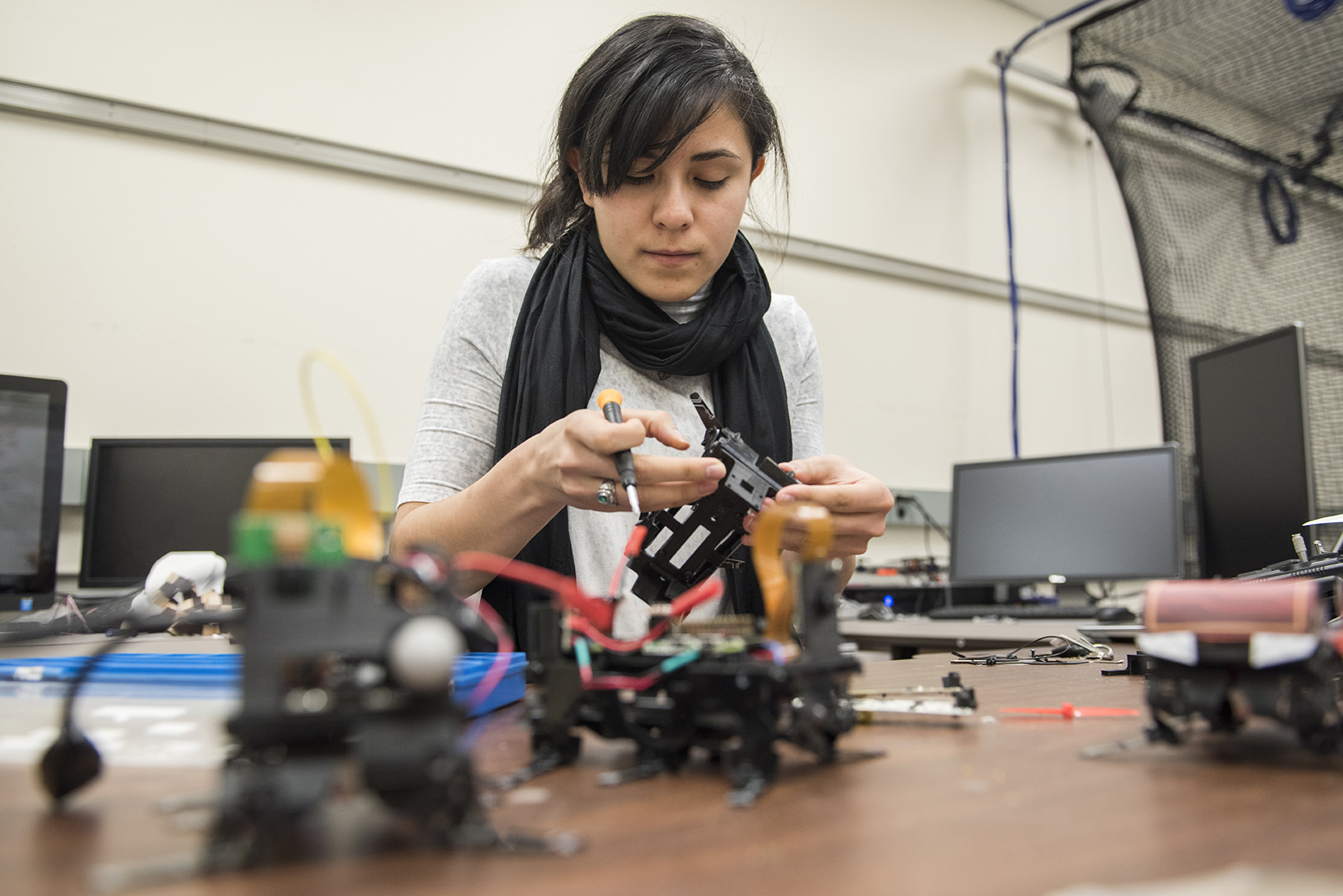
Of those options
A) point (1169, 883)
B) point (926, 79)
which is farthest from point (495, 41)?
point (1169, 883)

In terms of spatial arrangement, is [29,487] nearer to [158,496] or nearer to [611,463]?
[158,496]

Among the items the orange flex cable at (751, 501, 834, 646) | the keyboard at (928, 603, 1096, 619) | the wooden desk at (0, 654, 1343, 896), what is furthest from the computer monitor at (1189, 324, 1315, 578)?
the orange flex cable at (751, 501, 834, 646)

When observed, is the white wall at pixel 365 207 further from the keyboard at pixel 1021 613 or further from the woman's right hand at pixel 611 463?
the woman's right hand at pixel 611 463

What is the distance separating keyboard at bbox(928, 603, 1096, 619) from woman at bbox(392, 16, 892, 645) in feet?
2.93

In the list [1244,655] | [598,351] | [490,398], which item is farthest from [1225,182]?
[1244,655]

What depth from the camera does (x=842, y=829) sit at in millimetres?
344

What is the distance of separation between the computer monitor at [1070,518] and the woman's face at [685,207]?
4.96ft

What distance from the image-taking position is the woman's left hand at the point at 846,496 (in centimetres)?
88

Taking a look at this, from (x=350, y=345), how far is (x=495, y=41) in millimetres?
1020

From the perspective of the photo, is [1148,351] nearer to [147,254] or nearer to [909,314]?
[909,314]

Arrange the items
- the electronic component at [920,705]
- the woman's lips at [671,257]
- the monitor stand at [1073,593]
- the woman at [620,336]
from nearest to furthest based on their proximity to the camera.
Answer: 1. the electronic component at [920,705]
2. the woman at [620,336]
3. the woman's lips at [671,257]
4. the monitor stand at [1073,593]

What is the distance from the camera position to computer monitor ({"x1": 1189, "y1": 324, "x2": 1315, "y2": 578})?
5.55 ft

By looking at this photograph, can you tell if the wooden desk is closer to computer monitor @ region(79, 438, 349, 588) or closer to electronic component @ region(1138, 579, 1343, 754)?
electronic component @ region(1138, 579, 1343, 754)

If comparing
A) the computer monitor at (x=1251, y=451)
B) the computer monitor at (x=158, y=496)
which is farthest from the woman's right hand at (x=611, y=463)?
the computer monitor at (x=1251, y=451)
